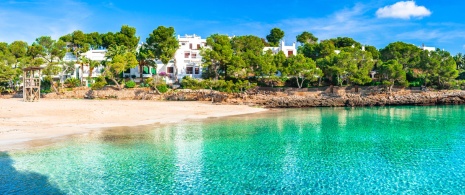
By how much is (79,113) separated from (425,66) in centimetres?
6089

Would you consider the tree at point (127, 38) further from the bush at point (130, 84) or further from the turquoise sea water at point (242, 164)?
the turquoise sea water at point (242, 164)

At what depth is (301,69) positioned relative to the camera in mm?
60750

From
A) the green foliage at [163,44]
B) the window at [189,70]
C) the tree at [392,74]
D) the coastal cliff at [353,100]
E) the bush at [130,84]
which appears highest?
the green foliage at [163,44]

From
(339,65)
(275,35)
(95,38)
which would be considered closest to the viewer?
(339,65)

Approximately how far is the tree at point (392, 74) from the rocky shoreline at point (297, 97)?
193cm

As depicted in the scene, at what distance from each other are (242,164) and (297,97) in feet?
145

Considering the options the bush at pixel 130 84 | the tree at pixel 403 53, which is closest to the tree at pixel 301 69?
the tree at pixel 403 53

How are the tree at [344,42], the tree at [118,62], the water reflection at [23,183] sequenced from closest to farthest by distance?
the water reflection at [23,183], the tree at [118,62], the tree at [344,42]

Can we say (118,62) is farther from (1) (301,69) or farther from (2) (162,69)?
(1) (301,69)

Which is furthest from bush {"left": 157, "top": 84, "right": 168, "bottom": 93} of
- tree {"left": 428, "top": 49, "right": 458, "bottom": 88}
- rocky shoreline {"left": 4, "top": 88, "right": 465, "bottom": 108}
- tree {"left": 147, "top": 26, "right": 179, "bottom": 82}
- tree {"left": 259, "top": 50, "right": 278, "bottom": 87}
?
tree {"left": 428, "top": 49, "right": 458, "bottom": 88}

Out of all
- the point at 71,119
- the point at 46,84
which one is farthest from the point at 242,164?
the point at 46,84

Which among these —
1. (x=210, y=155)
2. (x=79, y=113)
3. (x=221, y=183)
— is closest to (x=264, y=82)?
(x=79, y=113)

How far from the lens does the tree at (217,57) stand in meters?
64.0

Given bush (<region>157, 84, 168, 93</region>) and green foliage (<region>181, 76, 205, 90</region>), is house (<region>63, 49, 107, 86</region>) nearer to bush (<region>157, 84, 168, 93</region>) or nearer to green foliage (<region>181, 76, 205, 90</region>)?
bush (<region>157, 84, 168, 93</region>)
